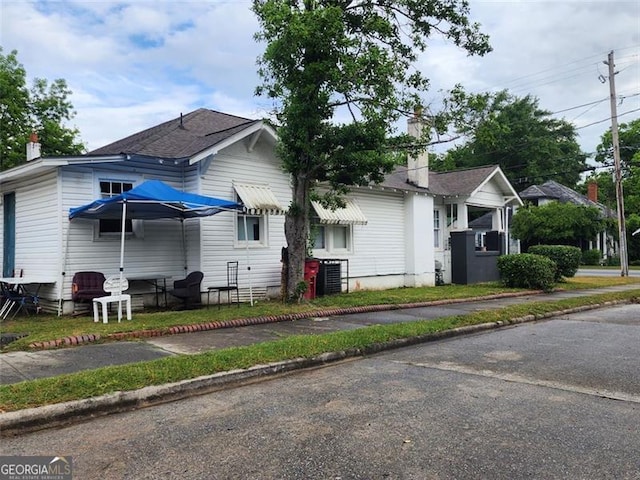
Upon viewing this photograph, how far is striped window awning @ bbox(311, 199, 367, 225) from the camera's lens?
15.4m

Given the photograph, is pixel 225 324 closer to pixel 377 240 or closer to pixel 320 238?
pixel 320 238

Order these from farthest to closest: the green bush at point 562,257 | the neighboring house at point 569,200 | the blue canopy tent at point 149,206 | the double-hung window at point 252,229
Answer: the neighboring house at point 569,200 < the green bush at point 562,257 < the double-hung window at point 252,229 < the blue canopy tent at point 149,206

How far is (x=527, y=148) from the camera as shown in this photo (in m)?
53.3

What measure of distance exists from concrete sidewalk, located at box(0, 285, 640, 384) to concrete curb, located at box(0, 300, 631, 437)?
1.39 meters

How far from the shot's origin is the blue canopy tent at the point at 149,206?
31.7ft

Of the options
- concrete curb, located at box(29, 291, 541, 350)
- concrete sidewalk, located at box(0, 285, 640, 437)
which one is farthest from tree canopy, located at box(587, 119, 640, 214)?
concrete sidewalk, located at box(0, 285, 640, 437)

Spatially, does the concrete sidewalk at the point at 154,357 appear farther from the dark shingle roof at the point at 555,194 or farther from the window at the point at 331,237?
the dark shingle roof at the point at 555,194

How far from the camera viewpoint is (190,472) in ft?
11.5

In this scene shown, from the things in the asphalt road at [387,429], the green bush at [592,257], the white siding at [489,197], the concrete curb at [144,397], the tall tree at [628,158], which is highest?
the tall tree at [628,158]

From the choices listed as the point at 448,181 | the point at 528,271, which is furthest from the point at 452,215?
the point at 528,271

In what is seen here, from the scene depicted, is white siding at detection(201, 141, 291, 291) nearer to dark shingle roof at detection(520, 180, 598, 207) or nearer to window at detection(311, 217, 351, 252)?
window at detection(311, 217, 351, 252)

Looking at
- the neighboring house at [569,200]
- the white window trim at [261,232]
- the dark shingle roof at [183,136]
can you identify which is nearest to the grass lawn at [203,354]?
the white window trim at [261,232]

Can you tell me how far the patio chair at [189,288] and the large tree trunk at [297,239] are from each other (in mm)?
2179

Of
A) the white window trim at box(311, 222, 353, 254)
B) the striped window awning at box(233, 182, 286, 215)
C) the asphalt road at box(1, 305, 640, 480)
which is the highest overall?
the striped window awning at box(233, 182, 286, 215)
